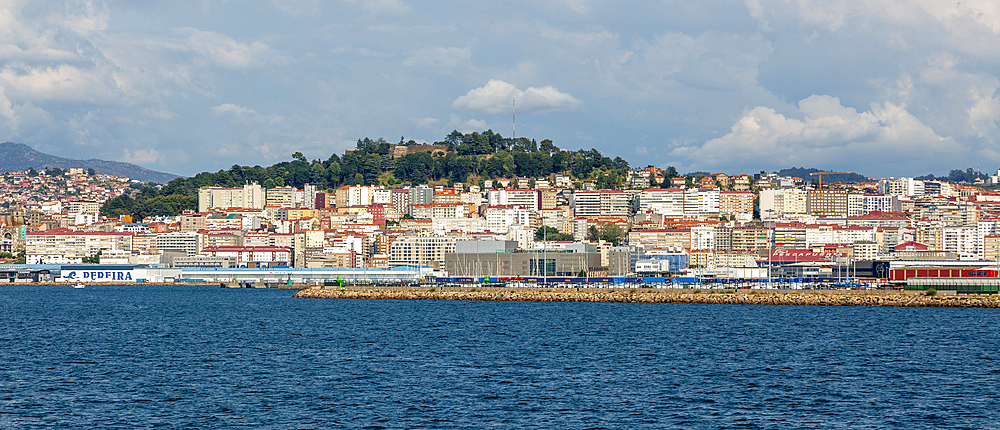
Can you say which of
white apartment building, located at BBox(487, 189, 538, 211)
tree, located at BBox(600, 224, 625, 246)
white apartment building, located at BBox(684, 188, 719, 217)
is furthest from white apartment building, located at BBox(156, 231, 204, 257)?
white apartment building, located at BBox(684, 188, 719, 217)

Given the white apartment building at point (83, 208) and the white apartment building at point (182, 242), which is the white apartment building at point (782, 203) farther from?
the white apartment building at point (83, 208)

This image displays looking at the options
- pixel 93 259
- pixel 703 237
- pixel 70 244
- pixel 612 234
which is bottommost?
pixel 93 259

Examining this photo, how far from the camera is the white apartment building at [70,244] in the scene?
13362 cm

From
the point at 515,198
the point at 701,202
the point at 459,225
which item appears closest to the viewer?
the point at 459,225

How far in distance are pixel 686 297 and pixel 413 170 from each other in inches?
4727

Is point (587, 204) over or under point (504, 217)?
over

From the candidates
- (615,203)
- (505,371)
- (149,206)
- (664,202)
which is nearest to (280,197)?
(149,206)

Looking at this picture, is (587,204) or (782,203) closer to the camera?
(587,204)

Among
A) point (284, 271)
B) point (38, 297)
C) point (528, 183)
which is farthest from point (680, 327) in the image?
point (528, 183)

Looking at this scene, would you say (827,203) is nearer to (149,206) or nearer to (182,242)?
(182,242)

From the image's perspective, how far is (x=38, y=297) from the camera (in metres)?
80.4

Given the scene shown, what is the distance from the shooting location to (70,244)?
136000 millimetres

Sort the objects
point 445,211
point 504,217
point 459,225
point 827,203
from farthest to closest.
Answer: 1. point 827,203
2. point 445,211
3. point 504,217
4. point 459,225

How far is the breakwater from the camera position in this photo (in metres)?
60.8
